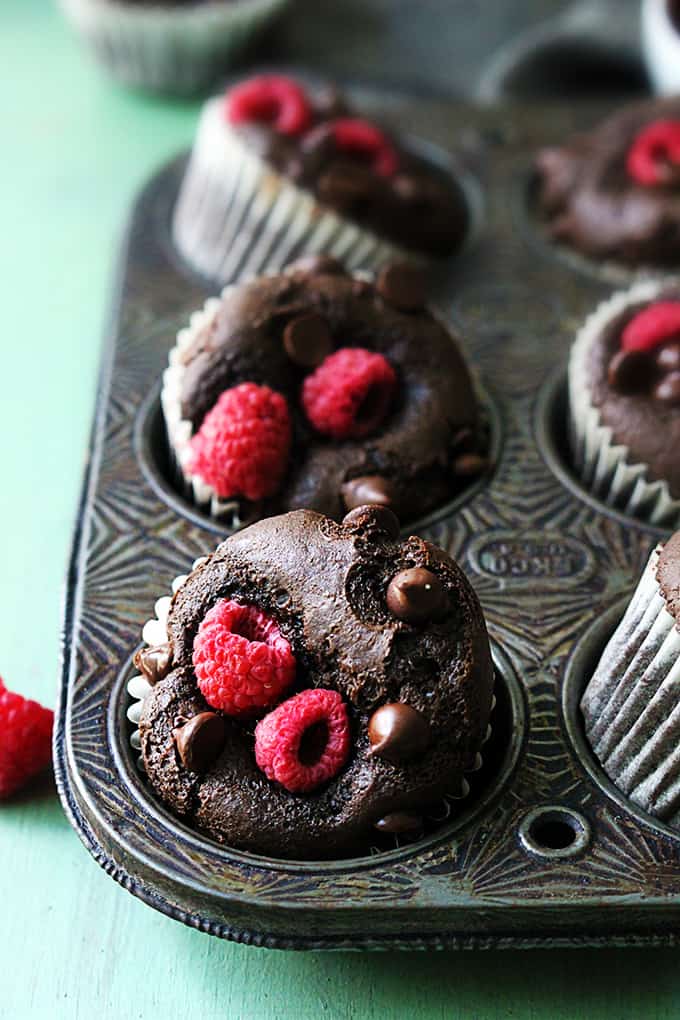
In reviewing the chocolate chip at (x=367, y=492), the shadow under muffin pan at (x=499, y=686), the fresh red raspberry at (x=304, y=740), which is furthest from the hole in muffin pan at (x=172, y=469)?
the fresh red raspberry at (x=304, y=740)

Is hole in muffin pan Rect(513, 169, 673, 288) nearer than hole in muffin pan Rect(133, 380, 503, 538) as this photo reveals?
No

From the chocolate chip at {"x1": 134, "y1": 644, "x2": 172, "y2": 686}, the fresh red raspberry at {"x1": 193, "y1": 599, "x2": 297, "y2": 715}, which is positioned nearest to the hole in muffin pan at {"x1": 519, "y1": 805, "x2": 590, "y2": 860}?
the fresh red raspberry at {"x1": 193, "y1": 599, "x2": 297, "y2": 715}

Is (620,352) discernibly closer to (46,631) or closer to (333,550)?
(333,550)

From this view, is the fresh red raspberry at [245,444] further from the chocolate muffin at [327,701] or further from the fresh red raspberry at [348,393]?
the chocolate muffin at [327,701]

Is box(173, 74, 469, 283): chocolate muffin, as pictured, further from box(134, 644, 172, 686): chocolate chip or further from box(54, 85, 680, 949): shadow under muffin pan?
box(134, 644, 172, 686): chocolate chip

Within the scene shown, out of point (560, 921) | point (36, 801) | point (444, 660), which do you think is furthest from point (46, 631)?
point (560, 921)

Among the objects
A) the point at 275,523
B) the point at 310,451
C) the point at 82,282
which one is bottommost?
the point at 82,282
